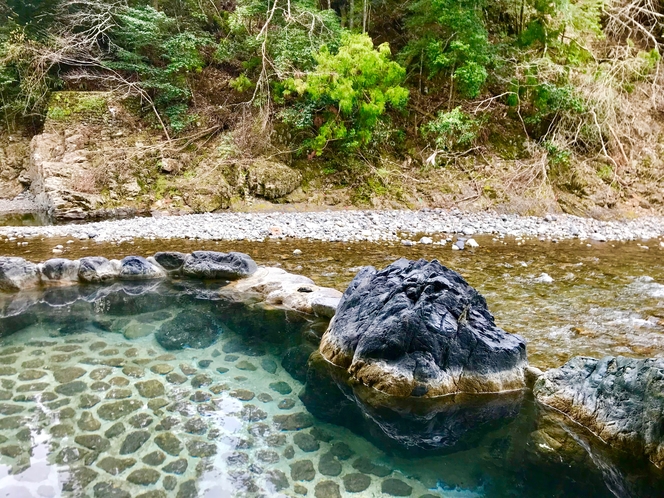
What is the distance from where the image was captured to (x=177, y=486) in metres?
2.18

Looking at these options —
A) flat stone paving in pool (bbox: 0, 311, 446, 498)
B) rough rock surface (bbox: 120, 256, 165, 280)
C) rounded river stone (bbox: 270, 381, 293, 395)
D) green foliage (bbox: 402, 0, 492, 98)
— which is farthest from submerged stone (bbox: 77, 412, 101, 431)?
green foliage (bbox: 402, 0, 492, 98)

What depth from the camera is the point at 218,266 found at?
209 inches

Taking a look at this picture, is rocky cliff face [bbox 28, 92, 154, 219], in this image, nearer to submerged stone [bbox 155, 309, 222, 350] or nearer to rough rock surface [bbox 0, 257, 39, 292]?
rough rock surface [bbox 0, 257, 39, 292]

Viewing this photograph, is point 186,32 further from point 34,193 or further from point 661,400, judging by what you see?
point 661,400

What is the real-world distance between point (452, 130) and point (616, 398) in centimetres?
942

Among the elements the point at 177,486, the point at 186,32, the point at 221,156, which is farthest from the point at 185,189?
the point at 177,486

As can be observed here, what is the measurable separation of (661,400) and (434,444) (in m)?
1.26

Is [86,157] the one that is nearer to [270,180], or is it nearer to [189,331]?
[270,180]

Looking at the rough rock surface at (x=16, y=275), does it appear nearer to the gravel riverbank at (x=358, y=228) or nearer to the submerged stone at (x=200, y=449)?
the gravel riverbank at (x=358, y=228)

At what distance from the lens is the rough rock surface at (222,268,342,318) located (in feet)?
14.0

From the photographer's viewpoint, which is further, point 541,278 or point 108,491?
point 541,278

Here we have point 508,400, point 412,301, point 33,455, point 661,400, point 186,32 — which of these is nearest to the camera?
point 661,400

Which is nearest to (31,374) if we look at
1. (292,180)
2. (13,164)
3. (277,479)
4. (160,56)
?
(277,479)

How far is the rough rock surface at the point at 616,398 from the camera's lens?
87.0 inches
